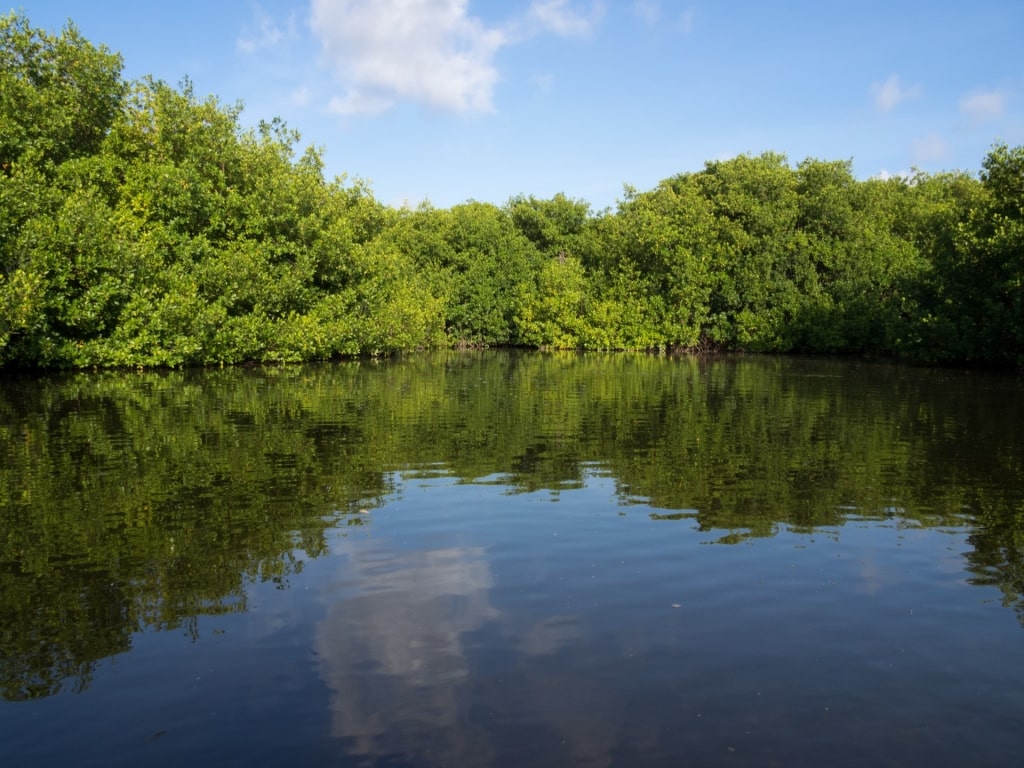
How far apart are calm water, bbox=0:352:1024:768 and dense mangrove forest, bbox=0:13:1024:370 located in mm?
21607

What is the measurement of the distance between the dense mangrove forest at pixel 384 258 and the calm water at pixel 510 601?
2161 cm

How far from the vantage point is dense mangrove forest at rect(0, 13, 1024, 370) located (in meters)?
36.8

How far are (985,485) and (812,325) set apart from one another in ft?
167

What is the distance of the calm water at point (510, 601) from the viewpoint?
5504 millimetres

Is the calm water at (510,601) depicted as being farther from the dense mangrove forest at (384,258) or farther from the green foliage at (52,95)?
the green foliage at (52,95)

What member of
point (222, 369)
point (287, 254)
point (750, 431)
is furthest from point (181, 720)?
point (287, 254)

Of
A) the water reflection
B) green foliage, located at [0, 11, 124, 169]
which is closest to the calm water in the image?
the water reflection

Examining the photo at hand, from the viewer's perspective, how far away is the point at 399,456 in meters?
16.2

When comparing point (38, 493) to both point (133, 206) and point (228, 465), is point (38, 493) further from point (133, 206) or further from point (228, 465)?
point (133, 206)

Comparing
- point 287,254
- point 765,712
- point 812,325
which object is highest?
point 287,254

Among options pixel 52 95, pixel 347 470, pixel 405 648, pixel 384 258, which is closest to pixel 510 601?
pixel 405 648

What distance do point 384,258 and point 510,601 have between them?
157 ft

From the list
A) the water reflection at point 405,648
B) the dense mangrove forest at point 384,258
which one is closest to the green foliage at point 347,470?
the water reflection at point 405,648

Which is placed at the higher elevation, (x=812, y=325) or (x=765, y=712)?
(x=812, y=325)
